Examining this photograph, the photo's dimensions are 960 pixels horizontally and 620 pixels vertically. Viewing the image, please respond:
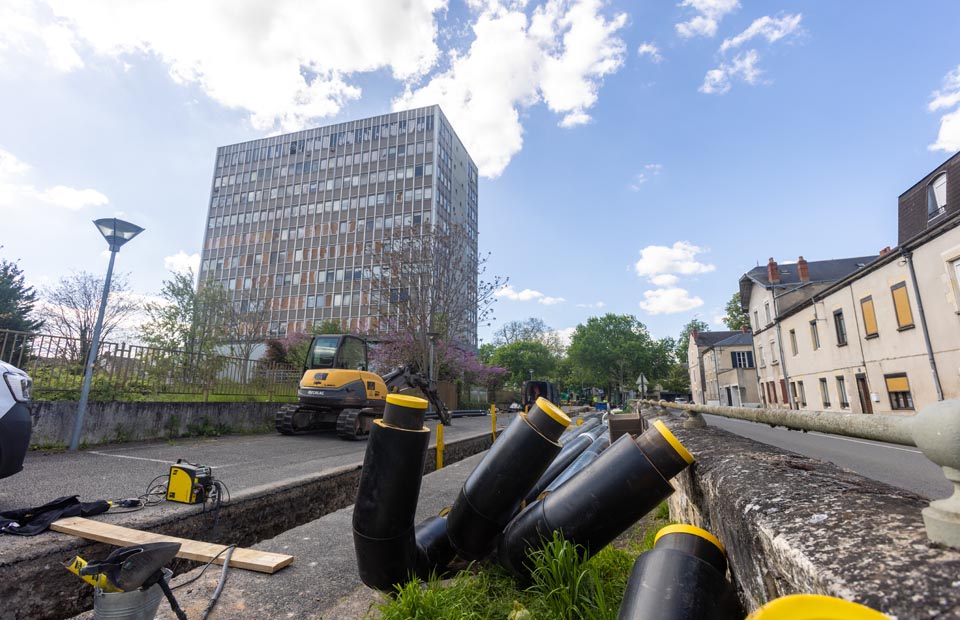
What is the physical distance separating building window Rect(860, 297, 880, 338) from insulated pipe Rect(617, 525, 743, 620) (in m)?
22.1

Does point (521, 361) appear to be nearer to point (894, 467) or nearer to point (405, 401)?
point (894, 467)

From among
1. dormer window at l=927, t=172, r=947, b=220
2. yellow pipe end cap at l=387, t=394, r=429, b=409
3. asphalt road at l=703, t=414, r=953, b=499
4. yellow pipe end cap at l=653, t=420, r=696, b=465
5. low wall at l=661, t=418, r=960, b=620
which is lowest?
asphalt road at l=703, t=414, r=953, b=499

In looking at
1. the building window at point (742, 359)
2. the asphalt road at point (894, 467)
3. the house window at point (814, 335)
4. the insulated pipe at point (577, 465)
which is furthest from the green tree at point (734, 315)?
the insulated pipe at point (577, 465)

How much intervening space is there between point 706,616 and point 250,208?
64.4 m

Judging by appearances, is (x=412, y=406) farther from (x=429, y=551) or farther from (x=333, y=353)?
(x=333, y=353)

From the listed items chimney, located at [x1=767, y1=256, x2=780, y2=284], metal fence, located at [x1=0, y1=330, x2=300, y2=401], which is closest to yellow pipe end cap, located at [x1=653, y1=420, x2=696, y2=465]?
metal fence, located at [x1=0, y1=330, x2=300, y2=401]

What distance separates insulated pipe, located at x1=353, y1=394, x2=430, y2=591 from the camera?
187 cm

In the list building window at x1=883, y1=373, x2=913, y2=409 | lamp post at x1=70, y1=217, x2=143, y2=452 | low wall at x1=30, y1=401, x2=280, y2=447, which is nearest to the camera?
low wall at x1=30, y1=401, x2=280, y2=447

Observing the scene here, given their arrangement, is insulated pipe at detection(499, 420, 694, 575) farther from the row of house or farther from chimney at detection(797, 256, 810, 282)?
chimney at detection(797, 256, 810, 282)

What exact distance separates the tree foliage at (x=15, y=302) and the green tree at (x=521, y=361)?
3860cm

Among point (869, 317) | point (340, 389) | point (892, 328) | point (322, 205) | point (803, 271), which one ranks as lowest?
point (340, 389)

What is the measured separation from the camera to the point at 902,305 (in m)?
15.6

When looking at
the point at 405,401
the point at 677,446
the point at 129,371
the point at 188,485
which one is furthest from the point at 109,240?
the point at 677,446

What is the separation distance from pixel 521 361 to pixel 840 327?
109 ft
